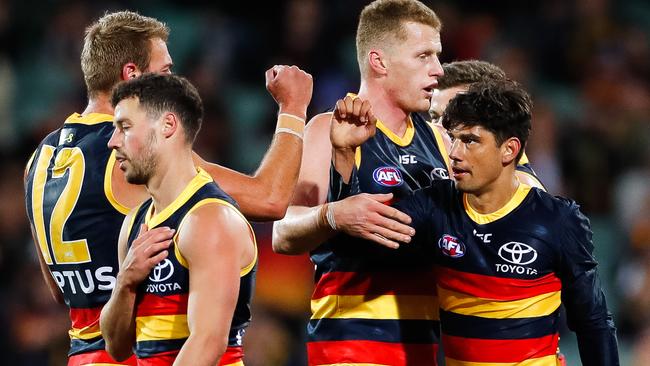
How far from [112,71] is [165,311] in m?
1.35

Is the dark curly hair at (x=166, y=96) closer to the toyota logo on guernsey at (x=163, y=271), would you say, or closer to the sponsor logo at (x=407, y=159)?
the toyota logo on guernsey at (x=163, y=271)

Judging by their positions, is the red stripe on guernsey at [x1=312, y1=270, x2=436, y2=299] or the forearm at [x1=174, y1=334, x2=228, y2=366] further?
the red stripe on guernsey at [x1=312, y1=270, x2=436, y2=299]

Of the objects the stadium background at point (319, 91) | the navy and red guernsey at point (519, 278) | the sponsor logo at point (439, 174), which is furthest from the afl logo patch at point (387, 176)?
the stadium background at point (319, 91)

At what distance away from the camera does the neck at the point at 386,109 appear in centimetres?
562

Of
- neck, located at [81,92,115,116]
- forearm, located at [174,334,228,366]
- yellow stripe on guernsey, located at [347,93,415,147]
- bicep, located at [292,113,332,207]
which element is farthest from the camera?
yellow stripe on guernsey, located at [347,93,415,147]

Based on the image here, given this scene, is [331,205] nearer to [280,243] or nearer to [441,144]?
[280,243]

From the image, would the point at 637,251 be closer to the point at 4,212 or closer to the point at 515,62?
the point at 515,62

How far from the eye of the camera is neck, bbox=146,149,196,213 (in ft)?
14.7

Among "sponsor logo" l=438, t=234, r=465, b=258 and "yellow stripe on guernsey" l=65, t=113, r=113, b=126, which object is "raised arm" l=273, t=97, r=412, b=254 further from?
"yellow stripe on guernsey" l=65, t=113, r=113, b=126

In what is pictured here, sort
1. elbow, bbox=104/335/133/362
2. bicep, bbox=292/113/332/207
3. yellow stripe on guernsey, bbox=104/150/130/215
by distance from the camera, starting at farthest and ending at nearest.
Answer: bicep, bbox=292/113/332/207
yellow stripe on guernsey, bbox=104/150/130/215
elbow, bbox=104/335/133/362

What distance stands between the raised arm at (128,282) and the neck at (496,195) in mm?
1393

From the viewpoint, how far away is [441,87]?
245 inches

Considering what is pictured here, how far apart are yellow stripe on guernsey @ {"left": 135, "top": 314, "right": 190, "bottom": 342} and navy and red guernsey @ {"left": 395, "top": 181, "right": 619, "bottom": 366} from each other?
1.16 metres

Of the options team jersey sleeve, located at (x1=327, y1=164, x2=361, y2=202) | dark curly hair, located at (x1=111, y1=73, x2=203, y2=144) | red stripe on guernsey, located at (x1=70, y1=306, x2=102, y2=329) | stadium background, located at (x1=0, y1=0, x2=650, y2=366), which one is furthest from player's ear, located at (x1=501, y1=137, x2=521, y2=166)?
stadium background, located at (x1=0, y1=0, x2=650, y2=366)
